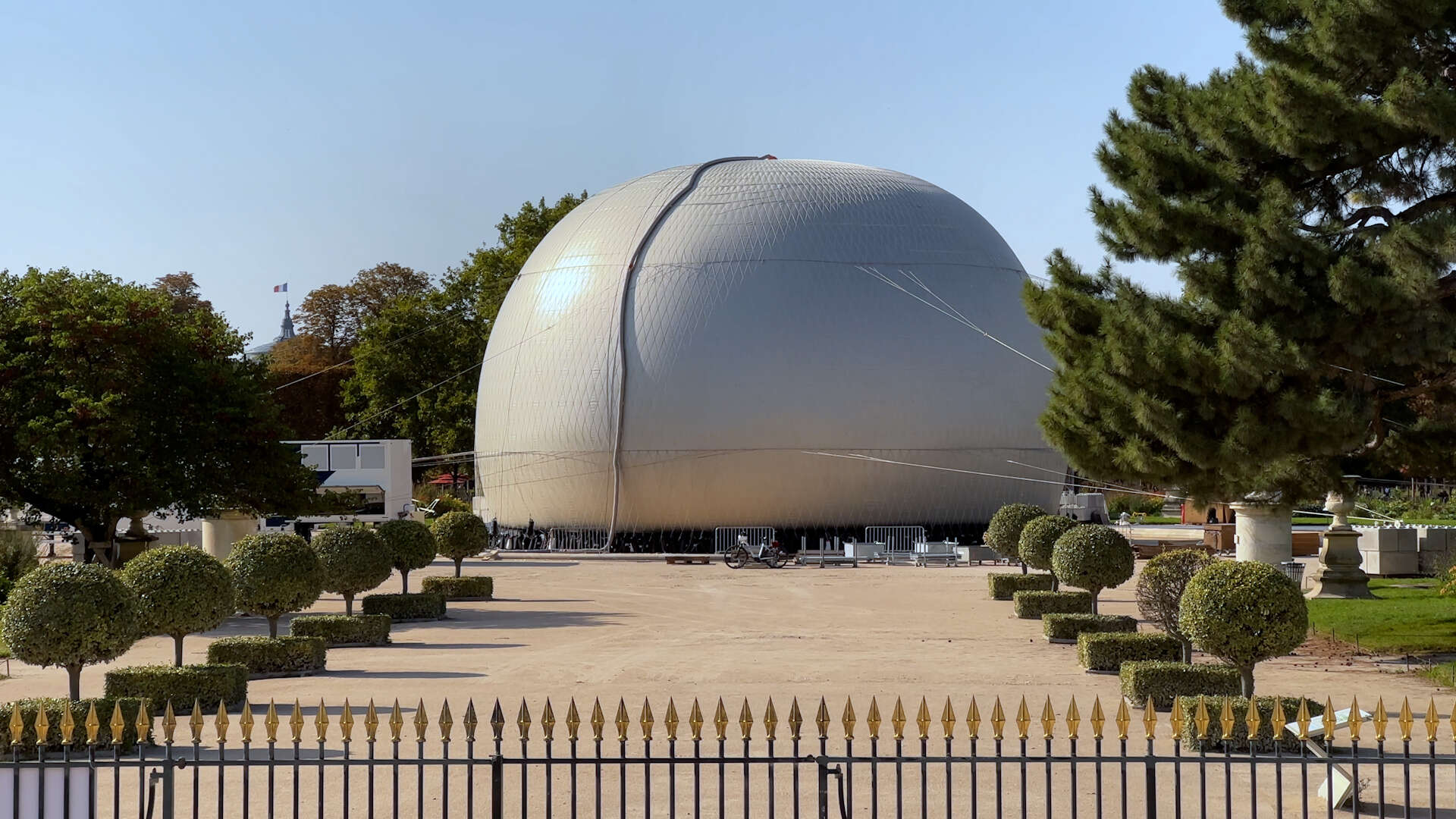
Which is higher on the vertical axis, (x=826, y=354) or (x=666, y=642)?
(x=826, y=354)

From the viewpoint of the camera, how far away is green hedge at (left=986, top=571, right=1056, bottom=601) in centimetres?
2705

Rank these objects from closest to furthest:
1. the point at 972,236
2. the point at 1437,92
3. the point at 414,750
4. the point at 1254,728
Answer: the point at 1254,728 → the point at 414,750 → the point at 1437,92 → the point at 972,236

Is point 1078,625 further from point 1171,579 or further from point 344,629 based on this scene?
point 344,629

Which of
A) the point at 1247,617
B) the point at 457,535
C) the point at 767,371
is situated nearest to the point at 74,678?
the point at 1247,617

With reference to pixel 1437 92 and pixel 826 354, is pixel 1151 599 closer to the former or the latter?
pixel 1437 92

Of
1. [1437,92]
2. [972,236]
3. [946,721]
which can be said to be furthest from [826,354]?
[946,721]

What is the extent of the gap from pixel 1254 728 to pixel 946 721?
1.54 m

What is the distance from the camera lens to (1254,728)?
24.8 ft

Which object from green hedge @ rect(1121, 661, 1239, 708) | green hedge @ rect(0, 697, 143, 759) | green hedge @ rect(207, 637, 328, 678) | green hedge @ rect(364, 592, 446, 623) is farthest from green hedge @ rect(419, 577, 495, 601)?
green hedge @ rect(1121, 661, 1239, 708)

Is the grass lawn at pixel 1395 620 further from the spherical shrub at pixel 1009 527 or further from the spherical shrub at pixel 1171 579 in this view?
the spherical shrub at pixel 1009 527

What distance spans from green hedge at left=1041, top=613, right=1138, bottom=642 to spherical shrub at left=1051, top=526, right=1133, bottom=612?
0.99 m

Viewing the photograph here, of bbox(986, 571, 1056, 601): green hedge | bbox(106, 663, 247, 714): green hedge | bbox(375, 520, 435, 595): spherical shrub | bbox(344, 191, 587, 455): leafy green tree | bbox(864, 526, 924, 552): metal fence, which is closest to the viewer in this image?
bbox(106, 663, 247, 714): green hedge

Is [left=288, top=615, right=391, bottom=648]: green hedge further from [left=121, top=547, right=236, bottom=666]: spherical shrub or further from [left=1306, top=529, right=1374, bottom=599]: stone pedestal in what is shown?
[left=1306, top=529, right=1374, bottom=599]: stone pedestal

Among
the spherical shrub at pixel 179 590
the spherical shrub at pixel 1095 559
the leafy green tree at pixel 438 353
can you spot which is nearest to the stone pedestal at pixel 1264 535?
the spherical shrub at pixel 1095 559
